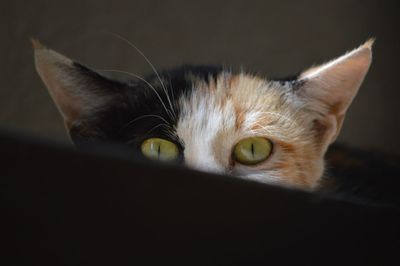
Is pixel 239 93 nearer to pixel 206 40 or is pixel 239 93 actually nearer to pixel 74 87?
pixel 74 87

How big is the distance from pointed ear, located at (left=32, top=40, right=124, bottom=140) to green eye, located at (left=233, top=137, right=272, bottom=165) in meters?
0.26

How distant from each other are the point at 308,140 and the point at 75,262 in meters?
0.66

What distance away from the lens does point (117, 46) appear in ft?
4.16

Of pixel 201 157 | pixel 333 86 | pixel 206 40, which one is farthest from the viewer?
pixel 206 40

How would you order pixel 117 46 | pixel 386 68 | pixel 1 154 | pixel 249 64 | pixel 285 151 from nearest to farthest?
pixel 1 154
pixel 285 151
pixel 117 46
pixel 249 64
pixel 386 68

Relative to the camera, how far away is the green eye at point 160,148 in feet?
2.99

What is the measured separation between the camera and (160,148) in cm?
92

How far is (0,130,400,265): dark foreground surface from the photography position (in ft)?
1.38

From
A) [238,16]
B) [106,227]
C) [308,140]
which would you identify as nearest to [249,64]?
[238,16]

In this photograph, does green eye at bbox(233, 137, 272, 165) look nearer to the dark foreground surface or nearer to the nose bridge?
the nose bridge

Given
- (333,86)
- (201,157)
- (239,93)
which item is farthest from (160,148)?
(333,86)

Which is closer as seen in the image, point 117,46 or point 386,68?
point 117,46

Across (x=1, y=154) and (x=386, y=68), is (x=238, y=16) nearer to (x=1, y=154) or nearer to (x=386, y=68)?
(x=386, y=68)

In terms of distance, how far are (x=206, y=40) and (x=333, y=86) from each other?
49cm
